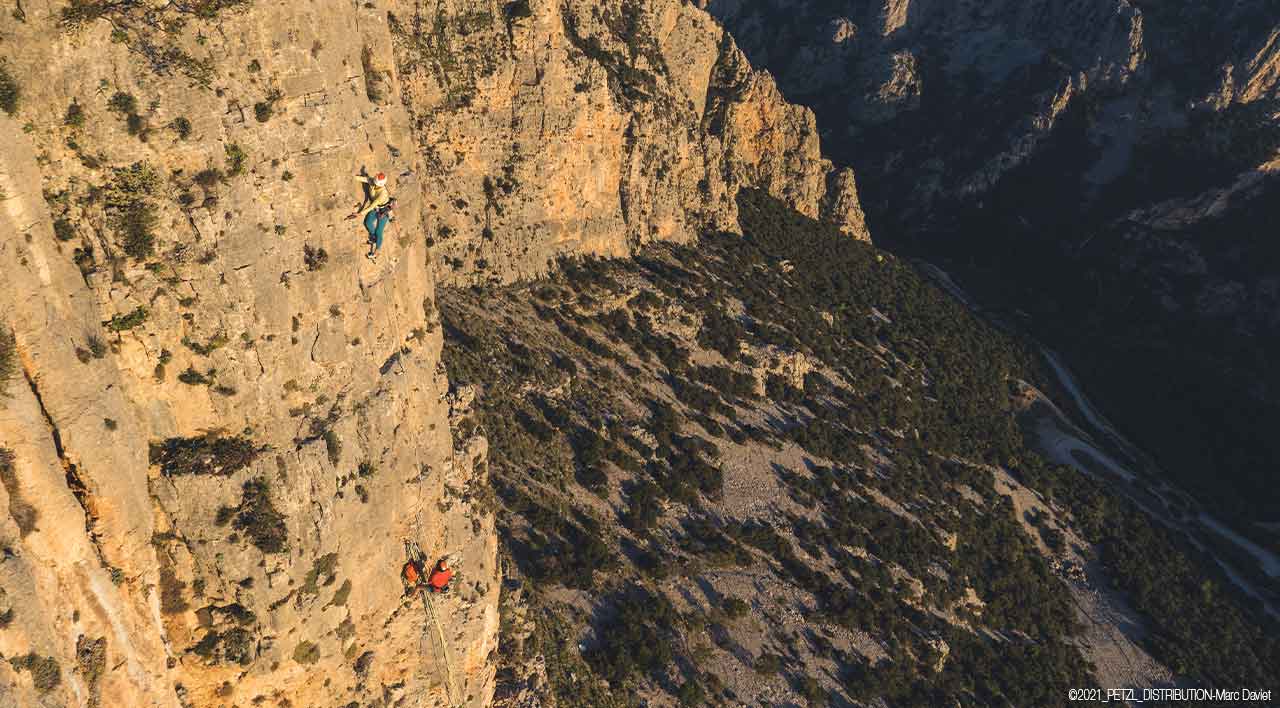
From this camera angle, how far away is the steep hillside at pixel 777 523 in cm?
4166

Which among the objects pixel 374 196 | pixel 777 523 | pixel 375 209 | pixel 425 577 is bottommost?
pixel 777 523

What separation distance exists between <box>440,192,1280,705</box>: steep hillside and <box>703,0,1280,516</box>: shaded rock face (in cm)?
3558

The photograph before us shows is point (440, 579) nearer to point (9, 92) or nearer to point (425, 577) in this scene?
point (425, 577)

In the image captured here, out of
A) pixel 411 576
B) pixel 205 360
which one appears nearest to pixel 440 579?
pixel 411 576

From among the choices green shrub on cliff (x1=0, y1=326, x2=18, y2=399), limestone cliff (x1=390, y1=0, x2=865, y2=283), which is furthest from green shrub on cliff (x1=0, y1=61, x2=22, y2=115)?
limestone cliff (x1=390, y1=0, x2=865, y2=283)

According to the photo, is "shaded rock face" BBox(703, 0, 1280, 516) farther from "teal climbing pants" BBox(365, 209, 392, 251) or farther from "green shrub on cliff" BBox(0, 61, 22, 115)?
"green shrub on cliff" BBox(0, 61, 22, 115)

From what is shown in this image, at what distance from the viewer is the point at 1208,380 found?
97000 mm

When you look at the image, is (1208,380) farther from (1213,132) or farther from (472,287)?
(472,287)

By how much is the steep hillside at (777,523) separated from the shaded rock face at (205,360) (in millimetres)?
9964

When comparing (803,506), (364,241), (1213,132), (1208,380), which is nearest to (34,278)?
(364,241)

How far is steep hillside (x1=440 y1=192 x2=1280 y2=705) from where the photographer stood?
41656mm

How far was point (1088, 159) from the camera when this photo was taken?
14012 centimetres

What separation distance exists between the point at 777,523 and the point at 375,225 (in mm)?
39281

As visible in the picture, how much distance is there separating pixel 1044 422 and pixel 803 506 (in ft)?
139
